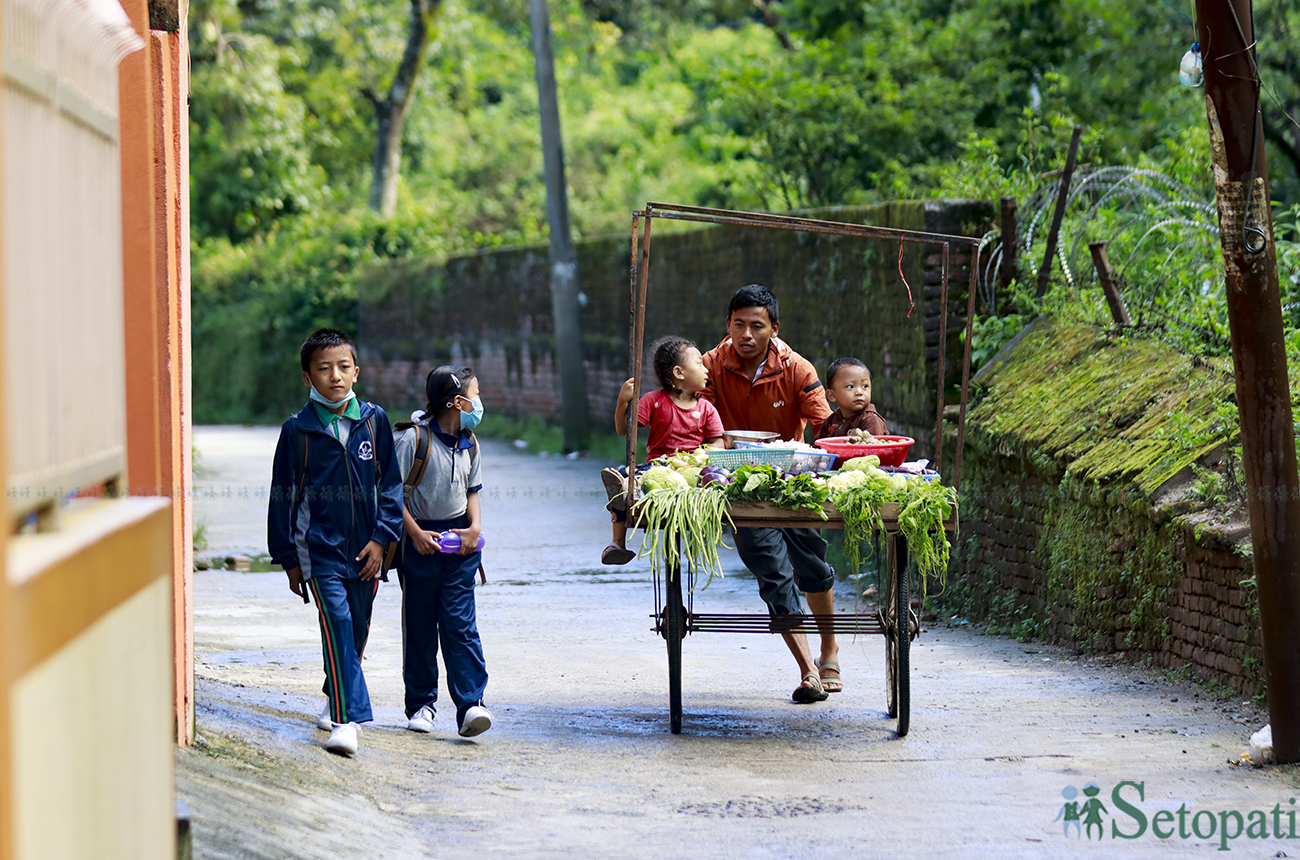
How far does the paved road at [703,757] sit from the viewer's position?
4.45 meters

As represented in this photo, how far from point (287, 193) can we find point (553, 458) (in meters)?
15.0

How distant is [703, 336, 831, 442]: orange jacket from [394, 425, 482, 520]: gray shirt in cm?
144

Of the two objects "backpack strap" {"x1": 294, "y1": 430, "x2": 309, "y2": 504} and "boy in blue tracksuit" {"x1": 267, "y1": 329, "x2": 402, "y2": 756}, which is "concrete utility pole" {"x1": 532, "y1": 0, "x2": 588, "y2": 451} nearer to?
"boy in blue tracksuit" {"x1": 267, "y1": 329, "x2": 402, "y2": 756}

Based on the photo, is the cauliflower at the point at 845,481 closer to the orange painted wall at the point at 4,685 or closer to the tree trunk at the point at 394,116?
the orange painted wall at the point at 4,685

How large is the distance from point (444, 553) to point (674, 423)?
1317mm

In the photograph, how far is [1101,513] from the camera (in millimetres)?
7633

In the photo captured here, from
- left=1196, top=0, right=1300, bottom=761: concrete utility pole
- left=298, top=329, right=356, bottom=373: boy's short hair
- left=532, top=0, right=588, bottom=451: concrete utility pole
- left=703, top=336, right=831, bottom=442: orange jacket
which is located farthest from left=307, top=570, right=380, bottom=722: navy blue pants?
left=532, top=0, right=588, bottom=451: concrete utility pole

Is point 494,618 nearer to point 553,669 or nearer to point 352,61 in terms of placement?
point 553,669

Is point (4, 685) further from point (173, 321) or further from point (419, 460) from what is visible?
point (419, 460)

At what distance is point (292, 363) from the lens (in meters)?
28.2

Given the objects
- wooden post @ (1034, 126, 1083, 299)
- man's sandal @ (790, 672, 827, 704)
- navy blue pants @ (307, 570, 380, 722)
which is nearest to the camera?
navy blue pants @ (307, 570, 380, 722)

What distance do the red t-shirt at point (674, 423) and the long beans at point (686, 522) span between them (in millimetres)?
748

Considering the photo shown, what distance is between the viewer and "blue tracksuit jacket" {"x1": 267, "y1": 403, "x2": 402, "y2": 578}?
541cm

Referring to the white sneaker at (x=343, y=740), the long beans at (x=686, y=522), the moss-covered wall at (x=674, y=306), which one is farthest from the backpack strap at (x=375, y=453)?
the moss-covered wall at (x=674, y=306)
